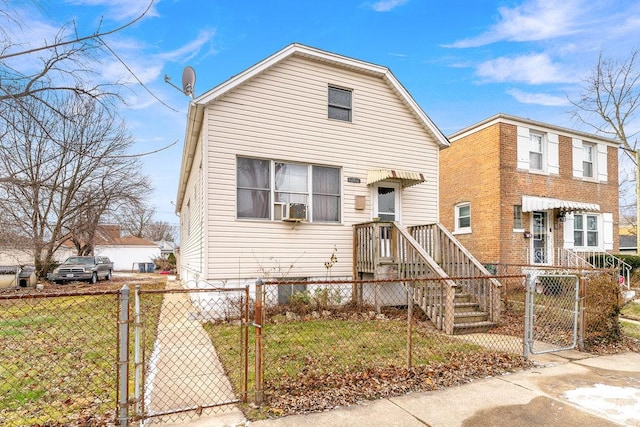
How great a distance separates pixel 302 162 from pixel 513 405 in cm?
684

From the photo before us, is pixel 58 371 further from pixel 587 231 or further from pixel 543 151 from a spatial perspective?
pixel 587 231

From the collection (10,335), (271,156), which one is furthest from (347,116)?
(10,335)

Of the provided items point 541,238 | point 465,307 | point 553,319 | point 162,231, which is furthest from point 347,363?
point 162,231

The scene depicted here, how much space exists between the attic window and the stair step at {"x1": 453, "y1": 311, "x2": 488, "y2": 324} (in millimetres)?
5670

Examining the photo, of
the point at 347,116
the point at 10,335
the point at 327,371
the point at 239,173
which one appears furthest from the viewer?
the point at 347,116

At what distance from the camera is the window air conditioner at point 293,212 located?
29.2 ft

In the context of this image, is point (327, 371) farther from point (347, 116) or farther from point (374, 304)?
point (347, 116)

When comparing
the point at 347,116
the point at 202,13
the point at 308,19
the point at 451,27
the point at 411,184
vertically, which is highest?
the point at 451,27

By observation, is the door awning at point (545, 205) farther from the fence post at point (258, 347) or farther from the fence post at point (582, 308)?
the fence post at point (258, 347)

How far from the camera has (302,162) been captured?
9352 millimetres

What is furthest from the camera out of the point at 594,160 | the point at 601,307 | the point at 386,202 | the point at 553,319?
the point at 594,160

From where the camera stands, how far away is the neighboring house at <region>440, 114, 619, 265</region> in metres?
13.3

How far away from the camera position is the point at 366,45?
13945mm

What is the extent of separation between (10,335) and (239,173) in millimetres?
5437
